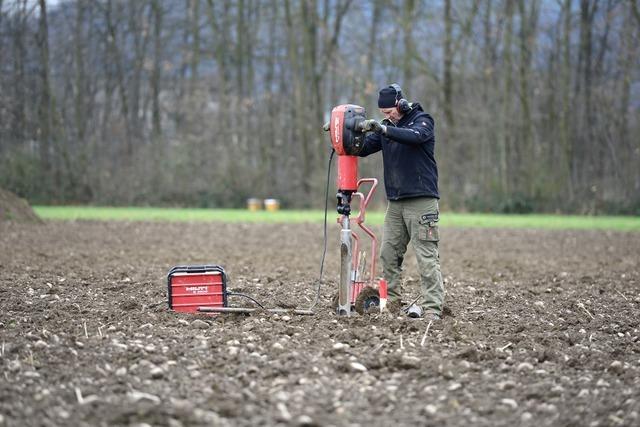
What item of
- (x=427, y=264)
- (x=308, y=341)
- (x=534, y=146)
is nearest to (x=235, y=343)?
(x=308, y=341)

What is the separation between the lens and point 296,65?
127 ft

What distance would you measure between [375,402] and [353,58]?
35.9 metres

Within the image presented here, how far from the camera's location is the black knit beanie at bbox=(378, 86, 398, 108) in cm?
792

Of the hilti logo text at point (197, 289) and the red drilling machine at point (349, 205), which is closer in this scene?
the red drilling machine at point (349, 205)

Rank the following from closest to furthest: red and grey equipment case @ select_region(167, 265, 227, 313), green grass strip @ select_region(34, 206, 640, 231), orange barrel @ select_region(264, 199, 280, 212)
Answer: red and grey equipment case @ select_region(167, 265, 227, 313) < green grass strip @ select_region(34, 206, 640, 231) < orange barrel @ select_region(264, 199, 280, 212)

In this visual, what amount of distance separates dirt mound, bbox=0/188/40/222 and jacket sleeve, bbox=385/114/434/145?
17.1 metres

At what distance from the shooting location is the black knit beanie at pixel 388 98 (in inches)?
312

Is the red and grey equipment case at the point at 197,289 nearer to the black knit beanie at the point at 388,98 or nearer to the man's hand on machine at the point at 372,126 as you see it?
the man's hand on machine at the point at 372,126

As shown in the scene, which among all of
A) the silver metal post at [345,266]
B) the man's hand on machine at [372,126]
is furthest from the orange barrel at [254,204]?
the man's hand on machine at [372,126]

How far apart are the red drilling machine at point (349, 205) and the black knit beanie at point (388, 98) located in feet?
1.08

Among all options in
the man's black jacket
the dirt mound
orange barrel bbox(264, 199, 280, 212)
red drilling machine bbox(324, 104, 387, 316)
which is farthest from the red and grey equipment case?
orange barrel bbox(264, 199, 280, 212)

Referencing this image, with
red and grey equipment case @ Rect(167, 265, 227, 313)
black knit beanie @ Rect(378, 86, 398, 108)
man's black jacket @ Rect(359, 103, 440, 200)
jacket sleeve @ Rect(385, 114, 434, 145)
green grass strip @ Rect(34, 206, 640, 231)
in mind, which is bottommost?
green grass strip @ Rect(34, 206, 640, 231)

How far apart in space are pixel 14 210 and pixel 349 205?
17.0 meters

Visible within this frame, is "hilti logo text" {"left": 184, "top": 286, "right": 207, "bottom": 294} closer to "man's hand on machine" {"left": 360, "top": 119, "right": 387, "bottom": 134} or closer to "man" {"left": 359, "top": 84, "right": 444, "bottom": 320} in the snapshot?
"man" {"left": 359, "top": 84, "right": 444, "bottom": 320}
